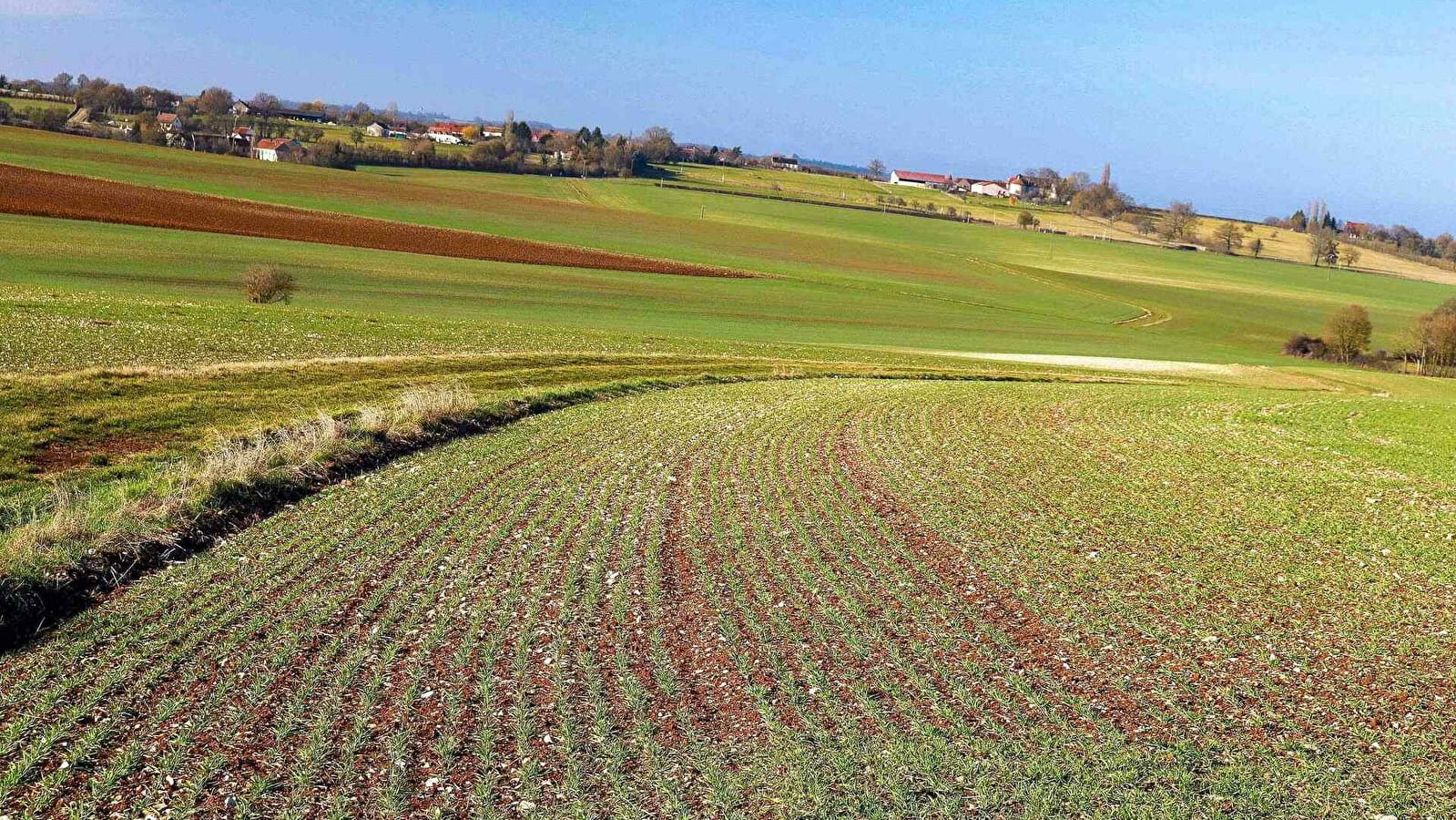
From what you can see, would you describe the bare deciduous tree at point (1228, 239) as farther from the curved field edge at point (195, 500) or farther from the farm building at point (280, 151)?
the curved field edge at point (195, 500)

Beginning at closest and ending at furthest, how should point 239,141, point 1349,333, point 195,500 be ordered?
point 195,500, point 1349,333, point 239,141

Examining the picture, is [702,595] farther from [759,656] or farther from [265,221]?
[265,221]

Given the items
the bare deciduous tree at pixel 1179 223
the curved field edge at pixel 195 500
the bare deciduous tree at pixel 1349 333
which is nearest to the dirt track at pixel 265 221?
the bare deciduous tree at pixel 1349 333

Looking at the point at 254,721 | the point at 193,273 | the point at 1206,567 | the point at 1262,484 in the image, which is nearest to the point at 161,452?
the point at 254,721

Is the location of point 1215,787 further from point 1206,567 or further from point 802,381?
point 802,381

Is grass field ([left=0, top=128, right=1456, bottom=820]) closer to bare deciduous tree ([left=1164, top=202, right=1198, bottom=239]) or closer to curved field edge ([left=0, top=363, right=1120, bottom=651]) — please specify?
curved field edge ([left=0, top=363, right=1120, bottom=651])

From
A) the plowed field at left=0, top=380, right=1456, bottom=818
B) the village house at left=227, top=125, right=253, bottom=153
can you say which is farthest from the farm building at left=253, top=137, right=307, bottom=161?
the plowed field at left=0, top=380, right=1456, bottom=818

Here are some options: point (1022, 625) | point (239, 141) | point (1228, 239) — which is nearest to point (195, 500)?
point (1022, 625)
